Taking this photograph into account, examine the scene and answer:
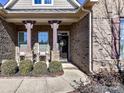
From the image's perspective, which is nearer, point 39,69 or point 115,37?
point 115,37

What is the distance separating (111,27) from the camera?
32.9 feet

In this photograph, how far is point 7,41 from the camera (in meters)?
16.3

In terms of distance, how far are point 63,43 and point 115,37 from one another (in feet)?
32.1

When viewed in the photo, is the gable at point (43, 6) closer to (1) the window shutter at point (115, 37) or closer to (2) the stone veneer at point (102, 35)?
(2) the stone veneer at point (102, 35)

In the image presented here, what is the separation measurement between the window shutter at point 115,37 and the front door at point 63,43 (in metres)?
9.67

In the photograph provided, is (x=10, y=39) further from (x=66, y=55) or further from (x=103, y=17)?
(x=103, y=17)

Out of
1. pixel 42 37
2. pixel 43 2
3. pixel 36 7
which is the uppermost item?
pixel 43 2

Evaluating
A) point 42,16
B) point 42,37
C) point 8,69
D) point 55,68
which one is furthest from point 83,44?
point 42,37

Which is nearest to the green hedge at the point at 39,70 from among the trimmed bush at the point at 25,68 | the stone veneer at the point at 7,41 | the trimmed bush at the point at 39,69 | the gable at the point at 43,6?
the trimmed bush at the point at 39,69

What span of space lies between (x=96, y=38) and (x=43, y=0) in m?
8.53

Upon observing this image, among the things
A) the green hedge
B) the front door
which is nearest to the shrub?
the green hedge

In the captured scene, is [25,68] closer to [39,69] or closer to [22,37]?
[39,69]

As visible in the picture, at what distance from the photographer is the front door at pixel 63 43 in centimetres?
1942

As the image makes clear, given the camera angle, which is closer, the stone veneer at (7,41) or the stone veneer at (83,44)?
the stone veneer at (83,44)
